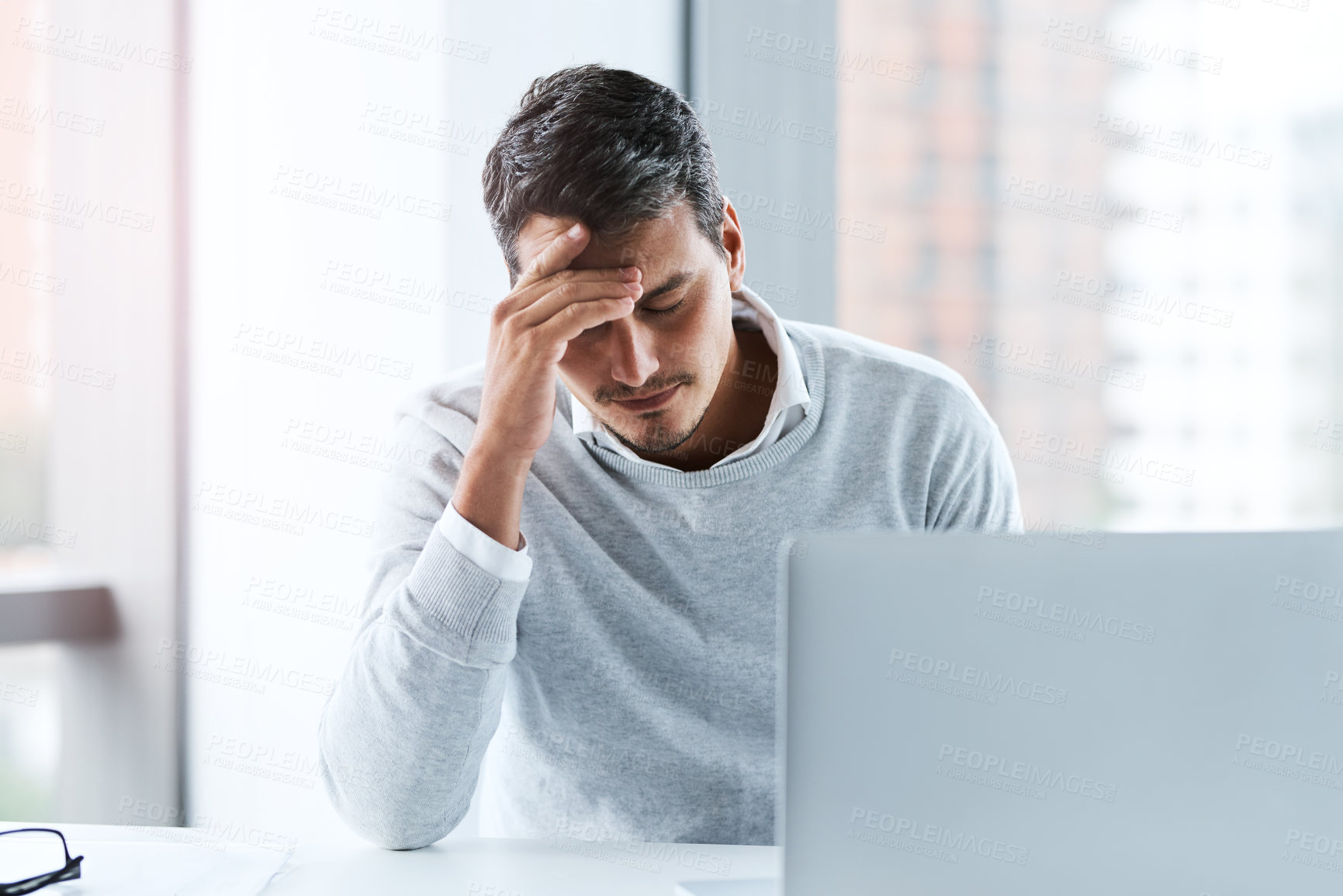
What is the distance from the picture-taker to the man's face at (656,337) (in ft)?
3.56

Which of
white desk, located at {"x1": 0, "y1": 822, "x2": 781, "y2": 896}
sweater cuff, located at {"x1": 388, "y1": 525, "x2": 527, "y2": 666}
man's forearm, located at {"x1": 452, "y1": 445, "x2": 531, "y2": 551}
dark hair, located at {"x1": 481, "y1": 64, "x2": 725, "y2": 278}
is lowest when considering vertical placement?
white desk, located at {"x1": 0, "y1": 822, "x2": 781, "y2": 896}

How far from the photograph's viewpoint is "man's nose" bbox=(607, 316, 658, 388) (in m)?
1.10

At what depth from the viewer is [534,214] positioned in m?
1.11

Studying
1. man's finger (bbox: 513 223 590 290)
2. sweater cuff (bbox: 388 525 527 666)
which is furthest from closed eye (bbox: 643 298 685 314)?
sweater cuff (bbox: 388 525 527 666)

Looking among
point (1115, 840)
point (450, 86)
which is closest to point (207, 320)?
point (450, 86)

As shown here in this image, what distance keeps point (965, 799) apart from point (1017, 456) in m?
1.40

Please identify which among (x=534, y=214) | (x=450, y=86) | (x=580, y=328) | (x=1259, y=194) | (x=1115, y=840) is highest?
(x=450, y=86)

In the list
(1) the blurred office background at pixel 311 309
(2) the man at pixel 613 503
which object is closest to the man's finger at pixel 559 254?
(2) the man at pixel 613 503

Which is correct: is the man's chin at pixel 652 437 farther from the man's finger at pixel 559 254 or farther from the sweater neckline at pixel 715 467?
the man's finger at pixel 559 254

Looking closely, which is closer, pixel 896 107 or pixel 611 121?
pixel 611 121

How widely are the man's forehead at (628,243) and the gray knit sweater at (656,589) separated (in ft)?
0.76

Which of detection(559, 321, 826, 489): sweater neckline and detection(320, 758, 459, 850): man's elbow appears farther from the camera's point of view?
detection(559, 321, 826, 489): sweater neckline

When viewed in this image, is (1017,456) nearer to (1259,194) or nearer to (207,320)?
(1259,194)

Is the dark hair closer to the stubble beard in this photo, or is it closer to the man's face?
the man's face
